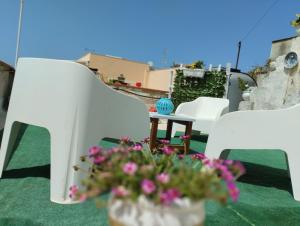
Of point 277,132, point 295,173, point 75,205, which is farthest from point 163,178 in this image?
point 295,173

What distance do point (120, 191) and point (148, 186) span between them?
0.23ft

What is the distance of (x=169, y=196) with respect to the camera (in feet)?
2.40

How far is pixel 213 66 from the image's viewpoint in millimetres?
11859

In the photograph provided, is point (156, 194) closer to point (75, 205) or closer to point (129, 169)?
point (129, 169)

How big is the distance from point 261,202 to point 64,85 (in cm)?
165

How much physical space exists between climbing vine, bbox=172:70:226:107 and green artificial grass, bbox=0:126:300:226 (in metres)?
7.68

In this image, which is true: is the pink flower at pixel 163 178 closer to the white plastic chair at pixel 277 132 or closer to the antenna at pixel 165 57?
the white plastic chair at pixel 277 132

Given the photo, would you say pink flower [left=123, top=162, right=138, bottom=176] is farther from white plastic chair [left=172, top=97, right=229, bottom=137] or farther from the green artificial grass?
white plastic chair [left=172, top=97, right=229, bottom=137]

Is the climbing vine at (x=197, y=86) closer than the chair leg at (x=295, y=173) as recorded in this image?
No

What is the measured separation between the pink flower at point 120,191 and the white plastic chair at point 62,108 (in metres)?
1.23

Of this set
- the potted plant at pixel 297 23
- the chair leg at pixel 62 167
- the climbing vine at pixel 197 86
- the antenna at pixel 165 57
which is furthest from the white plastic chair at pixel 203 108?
the antenna at pixel 165 57

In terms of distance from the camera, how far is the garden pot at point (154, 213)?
75 cm

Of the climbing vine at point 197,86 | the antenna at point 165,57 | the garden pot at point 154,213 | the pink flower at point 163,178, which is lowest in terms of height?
the garden pot at point 154,213

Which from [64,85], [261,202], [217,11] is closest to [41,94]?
[64,85]
